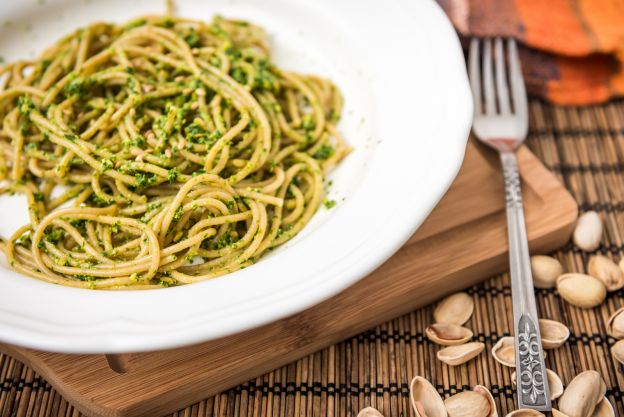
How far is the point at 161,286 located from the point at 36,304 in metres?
0.51

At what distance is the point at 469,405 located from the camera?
271 cm

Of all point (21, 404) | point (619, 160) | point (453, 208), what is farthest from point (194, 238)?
point (619, 160)

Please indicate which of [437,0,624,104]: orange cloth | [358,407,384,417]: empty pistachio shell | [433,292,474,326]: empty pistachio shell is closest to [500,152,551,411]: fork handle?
[433,292,474,326]: empty pistachio shell

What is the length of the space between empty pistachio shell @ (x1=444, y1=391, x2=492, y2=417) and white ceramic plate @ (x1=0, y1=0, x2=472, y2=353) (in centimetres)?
80

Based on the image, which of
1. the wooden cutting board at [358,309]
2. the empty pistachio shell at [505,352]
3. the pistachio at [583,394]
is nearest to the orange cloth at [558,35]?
the wooden cutting board at [358,309]

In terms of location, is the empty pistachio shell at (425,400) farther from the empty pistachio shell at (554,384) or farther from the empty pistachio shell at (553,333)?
the empty pistachio shell at (553,333)

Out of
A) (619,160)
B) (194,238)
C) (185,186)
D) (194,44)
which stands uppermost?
A: (194,44)

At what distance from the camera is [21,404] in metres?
2.83

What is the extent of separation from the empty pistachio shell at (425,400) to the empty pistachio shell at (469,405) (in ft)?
0.12

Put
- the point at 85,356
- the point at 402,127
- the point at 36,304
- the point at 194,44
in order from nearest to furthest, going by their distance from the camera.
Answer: the point at 36,304 < the point at 85,356 < the point at 402,127 < the point at 194,44

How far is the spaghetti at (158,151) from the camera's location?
2.84 m

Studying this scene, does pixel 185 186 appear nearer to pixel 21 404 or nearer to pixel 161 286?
pixel 161 286

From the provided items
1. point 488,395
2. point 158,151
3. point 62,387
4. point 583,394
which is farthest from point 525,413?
point 158,151

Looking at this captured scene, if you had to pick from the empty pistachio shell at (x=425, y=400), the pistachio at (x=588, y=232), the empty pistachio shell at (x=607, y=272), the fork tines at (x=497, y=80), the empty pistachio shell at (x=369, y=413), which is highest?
the fork tines at (x=497, y=80)
